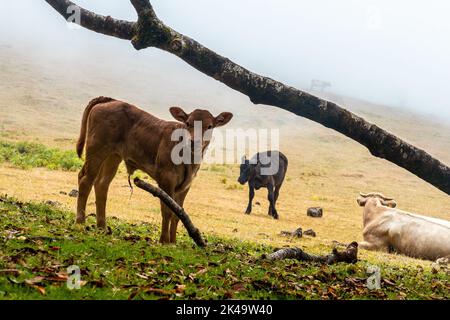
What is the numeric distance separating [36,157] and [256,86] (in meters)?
29.7

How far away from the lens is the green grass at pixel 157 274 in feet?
19.9

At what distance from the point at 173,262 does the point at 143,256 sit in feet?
1.61

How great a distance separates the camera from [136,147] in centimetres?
1194

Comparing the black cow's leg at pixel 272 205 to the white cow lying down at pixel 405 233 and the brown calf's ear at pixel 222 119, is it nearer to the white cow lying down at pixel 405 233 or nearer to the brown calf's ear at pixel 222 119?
the white cow lying down at pixel 405 233

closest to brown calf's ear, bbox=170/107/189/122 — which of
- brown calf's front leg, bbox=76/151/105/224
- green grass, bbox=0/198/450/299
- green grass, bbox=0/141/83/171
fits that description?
brown calf's front leg, bbox=76/151/105/224

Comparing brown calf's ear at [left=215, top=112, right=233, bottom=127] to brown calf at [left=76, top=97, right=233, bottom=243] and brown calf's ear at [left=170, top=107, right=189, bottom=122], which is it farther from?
brown calf's ear at [left=170, top=107, right=189, bottom=122]

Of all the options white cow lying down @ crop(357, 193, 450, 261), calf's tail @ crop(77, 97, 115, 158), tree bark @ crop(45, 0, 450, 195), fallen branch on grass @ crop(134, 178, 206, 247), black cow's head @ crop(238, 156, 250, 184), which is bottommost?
black cow's head @ crop(238, 156, 250, 184)

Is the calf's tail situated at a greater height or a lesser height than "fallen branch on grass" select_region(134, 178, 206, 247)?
greater

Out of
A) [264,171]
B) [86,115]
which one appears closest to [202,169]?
[264,171]

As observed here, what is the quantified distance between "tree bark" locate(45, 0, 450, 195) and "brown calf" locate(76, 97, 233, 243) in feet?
8.38

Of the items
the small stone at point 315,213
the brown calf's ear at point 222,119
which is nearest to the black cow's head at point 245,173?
the small stone at point 315,213

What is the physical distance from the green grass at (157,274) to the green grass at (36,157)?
23.9 meters

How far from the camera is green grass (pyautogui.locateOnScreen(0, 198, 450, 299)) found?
6.07 meters
